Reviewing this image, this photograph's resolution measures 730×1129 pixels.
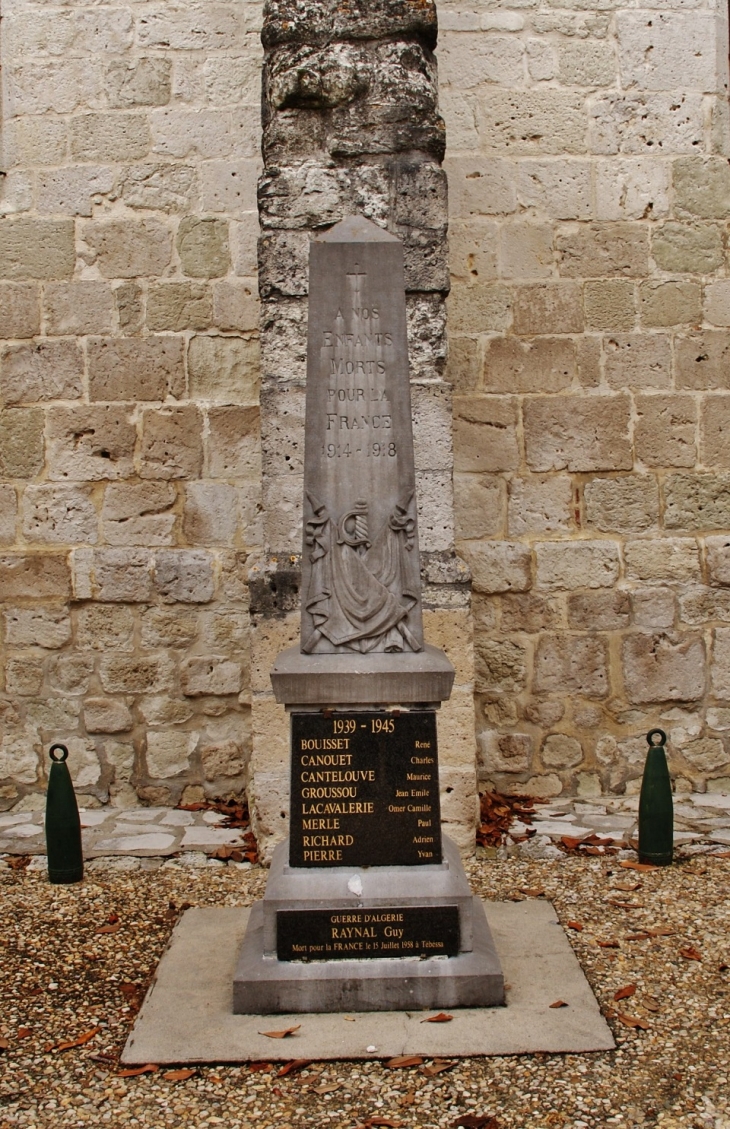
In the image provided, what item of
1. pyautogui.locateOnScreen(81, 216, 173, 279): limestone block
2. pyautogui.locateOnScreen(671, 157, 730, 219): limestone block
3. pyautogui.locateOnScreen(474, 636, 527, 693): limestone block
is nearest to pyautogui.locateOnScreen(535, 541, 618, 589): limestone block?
pyautogui.locateOnScreen(474, 636, 527, 693): limestone block

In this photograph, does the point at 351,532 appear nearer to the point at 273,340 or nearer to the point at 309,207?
the point at 273,340

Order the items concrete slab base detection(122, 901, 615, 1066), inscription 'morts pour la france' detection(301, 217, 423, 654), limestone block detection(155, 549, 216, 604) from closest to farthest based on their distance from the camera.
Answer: concrete slab base detection(122, 901, 615, 1066), inscription 'morts pour la france' detection(301, 217, 423, 654), limestone block detection(155, 549, 216, 604)

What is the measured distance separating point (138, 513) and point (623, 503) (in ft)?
9.00

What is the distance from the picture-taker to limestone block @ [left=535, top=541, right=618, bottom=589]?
20.5 feet

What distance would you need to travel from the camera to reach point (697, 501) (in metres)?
6.27

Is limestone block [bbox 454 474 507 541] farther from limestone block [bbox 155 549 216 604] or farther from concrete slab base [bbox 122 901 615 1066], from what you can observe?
concrete slab base [bbox 122 901 615 1066]

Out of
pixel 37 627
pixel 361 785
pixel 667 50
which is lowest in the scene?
pixel 361 785

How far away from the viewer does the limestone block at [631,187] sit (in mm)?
6230

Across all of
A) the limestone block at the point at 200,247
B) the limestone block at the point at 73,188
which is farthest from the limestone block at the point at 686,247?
the limestone block at the point at 73,188

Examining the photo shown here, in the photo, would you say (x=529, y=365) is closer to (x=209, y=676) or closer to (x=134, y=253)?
(x=134, y=253)

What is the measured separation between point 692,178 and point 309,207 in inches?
94.9

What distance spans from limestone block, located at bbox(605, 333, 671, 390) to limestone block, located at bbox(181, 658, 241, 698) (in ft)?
8.83

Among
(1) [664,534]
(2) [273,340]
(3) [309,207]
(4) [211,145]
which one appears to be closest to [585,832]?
(1) [664,534]

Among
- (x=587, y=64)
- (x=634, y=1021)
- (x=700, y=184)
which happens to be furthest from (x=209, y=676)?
(x=587, y=64)
